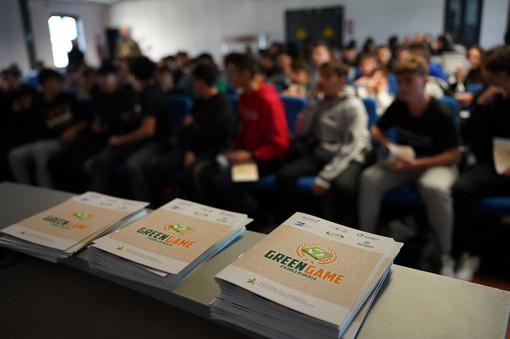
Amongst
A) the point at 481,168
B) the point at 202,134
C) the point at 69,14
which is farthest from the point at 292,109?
the point at 69,14

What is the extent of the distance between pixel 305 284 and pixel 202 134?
254 cm

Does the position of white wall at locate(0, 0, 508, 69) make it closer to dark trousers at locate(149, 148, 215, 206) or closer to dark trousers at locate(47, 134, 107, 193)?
dark trousers at locate(47, 134, 107, 193)

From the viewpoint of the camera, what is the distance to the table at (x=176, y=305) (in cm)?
74

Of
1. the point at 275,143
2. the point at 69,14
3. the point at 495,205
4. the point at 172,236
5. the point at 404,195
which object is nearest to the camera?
the point at 172,236

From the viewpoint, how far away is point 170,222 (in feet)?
3.55

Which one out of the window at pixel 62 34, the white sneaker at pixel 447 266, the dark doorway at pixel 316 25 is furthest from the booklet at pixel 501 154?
the window at pixel 62 34

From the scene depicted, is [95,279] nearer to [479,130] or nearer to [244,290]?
[244,290]

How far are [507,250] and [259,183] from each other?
1651mm

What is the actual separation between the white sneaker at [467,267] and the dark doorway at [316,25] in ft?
32.1

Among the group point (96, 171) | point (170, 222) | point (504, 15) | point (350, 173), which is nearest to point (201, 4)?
point (504, 15)

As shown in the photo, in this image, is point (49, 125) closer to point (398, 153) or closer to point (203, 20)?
point (398, 153)

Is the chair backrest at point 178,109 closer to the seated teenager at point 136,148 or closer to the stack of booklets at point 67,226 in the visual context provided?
the seated teenager at point 136,148

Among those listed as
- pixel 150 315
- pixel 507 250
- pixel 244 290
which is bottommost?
pixel 507 250

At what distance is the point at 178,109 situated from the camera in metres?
3.85
